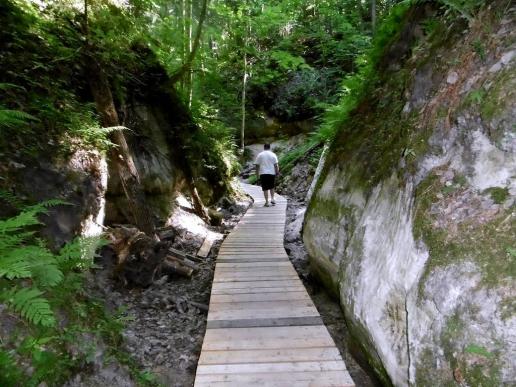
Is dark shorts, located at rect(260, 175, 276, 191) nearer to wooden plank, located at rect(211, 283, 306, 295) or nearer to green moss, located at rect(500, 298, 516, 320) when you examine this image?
wooden plank, located at rect(211, 283, 306, 295)

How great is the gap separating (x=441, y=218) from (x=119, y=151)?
5.63 m

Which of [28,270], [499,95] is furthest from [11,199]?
[499,95]

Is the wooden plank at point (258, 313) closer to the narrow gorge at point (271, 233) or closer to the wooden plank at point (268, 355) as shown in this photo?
the narrow gorge at point (271, 233)

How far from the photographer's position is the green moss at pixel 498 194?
2484mm

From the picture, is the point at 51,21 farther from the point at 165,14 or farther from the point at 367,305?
the point at 367,305

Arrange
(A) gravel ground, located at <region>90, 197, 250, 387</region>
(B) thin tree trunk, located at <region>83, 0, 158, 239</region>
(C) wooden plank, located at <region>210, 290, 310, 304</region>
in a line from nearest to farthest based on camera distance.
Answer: (A) gravel ground, located at <region>90, 197, 250, 387</region> → (C) wooden plank, located at <region>210, 290, 310, 304</region> → (B) thin tree trunk, located at <region>83, 0, 158, 239</region>

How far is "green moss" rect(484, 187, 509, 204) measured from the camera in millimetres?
2484

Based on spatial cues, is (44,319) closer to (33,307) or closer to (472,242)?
(33,307)

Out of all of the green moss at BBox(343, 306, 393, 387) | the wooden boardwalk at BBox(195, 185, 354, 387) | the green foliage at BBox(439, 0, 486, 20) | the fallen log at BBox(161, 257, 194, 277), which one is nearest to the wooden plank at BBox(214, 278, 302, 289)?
the wooden boardwalk at BBox(195, 185, 354, 387)

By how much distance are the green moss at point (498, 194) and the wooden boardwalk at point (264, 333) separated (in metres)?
2.10

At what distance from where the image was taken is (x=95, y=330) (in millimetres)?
3584

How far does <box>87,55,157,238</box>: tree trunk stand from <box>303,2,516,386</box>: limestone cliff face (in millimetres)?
4052

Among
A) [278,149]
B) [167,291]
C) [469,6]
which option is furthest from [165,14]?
[278,149]

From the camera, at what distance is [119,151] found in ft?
21.4
